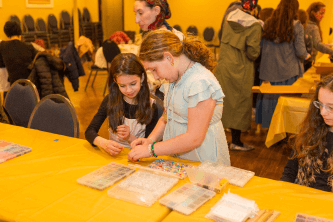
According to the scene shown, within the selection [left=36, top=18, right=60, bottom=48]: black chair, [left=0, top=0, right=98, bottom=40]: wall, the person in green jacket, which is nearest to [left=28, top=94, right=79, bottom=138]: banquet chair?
the person in green jacket

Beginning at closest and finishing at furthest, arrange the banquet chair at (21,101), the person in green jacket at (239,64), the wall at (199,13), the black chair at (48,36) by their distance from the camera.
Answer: the banquet chair at (21,101), the person in green jacket at (239,64), the wall at (199,13), the black chair at (48,36)

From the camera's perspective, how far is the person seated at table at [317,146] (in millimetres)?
1458

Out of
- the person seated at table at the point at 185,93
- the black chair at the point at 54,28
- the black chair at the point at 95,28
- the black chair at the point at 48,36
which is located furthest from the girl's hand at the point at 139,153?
the black chair at the point at 95,28

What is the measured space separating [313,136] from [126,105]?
1096 mm

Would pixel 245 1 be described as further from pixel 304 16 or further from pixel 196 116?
pixel 196 116

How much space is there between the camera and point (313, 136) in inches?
60.0

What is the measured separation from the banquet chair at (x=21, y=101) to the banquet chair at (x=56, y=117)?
0.40 meters

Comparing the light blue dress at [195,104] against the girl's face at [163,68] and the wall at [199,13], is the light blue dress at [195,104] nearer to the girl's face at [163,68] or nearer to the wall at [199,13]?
the girl's face at [163,68]

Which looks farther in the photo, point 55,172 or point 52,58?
point 52,58

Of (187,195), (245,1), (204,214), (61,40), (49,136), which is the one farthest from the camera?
(61,40)

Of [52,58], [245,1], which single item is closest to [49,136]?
[52,58]

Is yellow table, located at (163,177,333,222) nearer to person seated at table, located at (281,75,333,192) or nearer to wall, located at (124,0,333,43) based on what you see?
person seated at table, located at (281,75,333,192)

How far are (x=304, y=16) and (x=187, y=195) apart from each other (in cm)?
406

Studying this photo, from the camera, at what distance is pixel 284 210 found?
1208 mm
